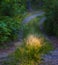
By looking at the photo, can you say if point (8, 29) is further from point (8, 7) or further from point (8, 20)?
point (8, 7)

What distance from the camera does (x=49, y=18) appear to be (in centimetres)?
1712

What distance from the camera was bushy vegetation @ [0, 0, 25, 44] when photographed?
1360 cm

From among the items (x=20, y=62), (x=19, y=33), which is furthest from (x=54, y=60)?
(x=19, y=33)

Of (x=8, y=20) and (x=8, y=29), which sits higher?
(x=8, y=20)

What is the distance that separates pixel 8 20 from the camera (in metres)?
14.8

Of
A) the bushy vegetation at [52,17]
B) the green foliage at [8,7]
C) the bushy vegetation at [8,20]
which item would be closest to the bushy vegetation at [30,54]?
the bushy vegetation at [8,20]

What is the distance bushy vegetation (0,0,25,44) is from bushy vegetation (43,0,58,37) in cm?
226

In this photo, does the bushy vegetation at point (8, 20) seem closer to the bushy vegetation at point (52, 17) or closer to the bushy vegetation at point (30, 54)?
the bushy vegetation at point (52, 17)

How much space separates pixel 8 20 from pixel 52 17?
3338 millimetres

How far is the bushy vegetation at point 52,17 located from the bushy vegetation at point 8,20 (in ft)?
7.42

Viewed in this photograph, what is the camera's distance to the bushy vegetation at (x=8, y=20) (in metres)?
13.6

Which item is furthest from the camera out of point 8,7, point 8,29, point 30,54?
point 8,7

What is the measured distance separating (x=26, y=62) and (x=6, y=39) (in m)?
6.36

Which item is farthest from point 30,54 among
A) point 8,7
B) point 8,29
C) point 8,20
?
point 8,7
